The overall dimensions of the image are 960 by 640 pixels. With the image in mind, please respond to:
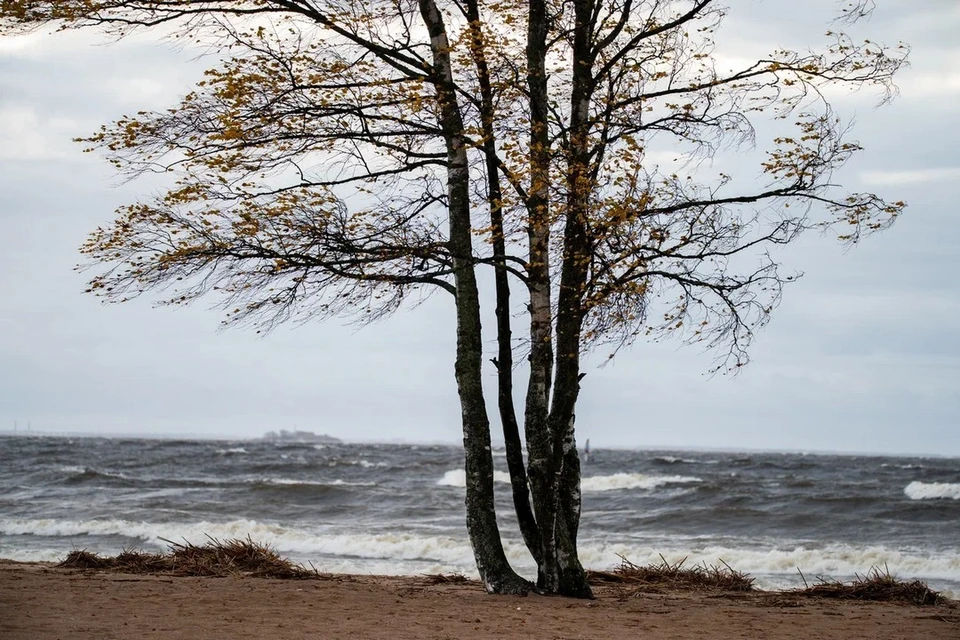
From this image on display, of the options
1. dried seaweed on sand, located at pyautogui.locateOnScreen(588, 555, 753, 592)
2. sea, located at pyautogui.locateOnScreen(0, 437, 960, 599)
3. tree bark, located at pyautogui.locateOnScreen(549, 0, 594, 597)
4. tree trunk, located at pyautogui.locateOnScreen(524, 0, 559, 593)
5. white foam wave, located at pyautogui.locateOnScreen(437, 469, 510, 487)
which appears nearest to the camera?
tree bark, located at pyautogui.locateOnScreen(549, 0, 594, 597)

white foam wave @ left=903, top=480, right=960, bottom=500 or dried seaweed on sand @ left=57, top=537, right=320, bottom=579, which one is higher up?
dried seaweed on sand @ left=57, top=537, right=320, bottom=579

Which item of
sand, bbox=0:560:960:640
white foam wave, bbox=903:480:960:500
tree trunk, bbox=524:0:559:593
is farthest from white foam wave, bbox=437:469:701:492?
tree trunk, bbox=524:0:559:593

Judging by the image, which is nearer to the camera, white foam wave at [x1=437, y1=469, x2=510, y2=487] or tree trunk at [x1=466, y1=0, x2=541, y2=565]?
tree trunk at [x1=466, y1=0, x2=541, y2=565]

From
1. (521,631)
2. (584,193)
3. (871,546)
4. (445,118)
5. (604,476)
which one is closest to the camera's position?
(521,631)

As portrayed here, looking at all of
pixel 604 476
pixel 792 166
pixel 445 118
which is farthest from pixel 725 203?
pixel 604 476

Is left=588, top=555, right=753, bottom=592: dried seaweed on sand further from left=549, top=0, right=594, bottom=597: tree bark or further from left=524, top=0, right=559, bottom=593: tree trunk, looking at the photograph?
left=524, top=0, right=559, bottom=593: tree trunk

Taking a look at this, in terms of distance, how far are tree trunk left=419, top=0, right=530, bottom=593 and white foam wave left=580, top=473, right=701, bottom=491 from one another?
2910cm

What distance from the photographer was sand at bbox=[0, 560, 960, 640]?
7.89 metres

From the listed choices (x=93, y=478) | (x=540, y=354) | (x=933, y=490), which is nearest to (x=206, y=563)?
(x=540, y=354)

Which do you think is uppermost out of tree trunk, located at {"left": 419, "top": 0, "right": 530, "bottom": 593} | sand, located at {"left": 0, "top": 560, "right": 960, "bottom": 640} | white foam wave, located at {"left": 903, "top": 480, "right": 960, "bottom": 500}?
tree trunk, located at {"left": 419, "top": 0, "right": 530, "bottom": 593}

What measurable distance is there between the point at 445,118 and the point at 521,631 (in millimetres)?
5165

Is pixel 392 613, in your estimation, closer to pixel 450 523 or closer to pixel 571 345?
pixel 571 345

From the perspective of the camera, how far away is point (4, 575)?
11266mm

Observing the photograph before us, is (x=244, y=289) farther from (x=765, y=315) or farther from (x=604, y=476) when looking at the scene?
(x=604, y=476)
